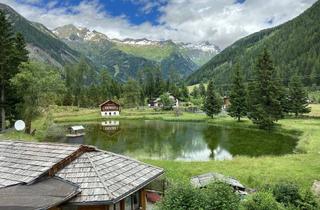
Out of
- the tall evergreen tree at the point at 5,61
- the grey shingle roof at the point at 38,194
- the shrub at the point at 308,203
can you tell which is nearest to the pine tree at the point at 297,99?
the tall evergreen tree at the point at 5,61

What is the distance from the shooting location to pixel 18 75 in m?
55.4

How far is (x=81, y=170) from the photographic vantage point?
17953 millimetres

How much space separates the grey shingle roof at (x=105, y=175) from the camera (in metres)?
16.0

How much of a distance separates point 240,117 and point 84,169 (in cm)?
8097

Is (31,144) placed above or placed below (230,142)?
above

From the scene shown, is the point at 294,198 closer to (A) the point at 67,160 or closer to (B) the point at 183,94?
(A) the point at 67,160

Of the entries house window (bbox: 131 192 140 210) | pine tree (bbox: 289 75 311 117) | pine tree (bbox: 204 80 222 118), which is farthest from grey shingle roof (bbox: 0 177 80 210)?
pine tree (bbox: 289 75 311 117)

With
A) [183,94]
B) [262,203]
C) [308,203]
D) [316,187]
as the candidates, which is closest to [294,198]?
[308,203]

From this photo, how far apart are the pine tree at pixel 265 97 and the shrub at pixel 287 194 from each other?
52.3 metres

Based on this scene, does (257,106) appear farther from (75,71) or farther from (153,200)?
(75,71)

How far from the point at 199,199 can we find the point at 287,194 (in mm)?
7634

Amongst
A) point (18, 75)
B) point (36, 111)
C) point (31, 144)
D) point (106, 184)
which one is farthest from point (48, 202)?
point (36, 111)

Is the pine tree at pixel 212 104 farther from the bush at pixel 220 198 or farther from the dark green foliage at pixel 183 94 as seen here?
the bush at pixel 220 198

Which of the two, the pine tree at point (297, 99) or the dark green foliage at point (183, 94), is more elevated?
the dark green foliage at point (183, 94)
